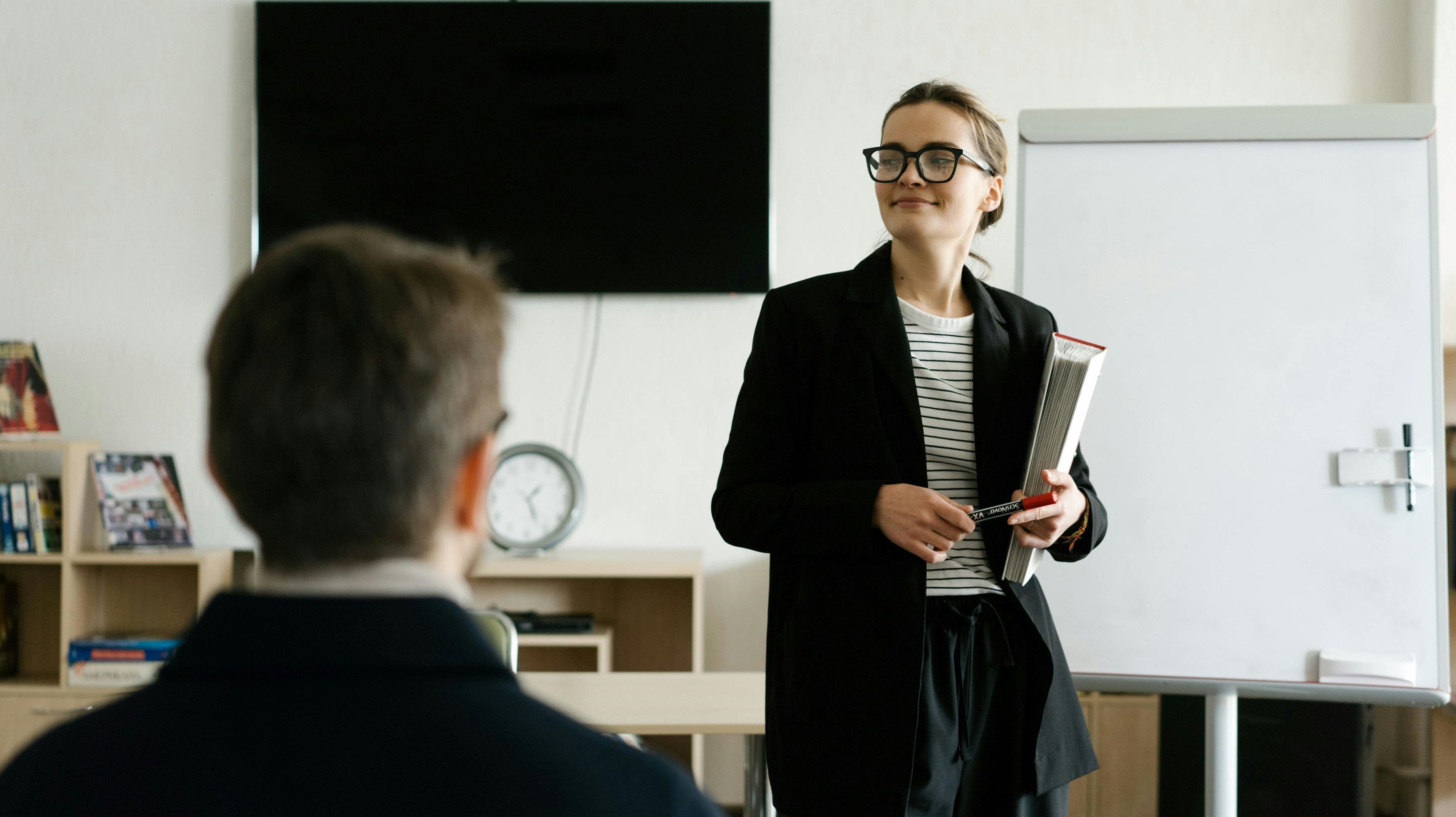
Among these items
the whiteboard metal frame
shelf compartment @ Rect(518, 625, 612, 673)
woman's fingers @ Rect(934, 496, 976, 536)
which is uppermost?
the whiteboard metal frame

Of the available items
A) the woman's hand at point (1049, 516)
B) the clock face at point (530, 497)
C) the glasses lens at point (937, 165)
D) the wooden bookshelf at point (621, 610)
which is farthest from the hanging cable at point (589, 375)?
the woman's hand at point (1049, 516)

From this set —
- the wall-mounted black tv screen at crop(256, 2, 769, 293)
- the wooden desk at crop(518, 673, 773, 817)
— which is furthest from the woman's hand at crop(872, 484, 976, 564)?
the wall-mounted black tv screen at crop(256, 2, 769, 293)

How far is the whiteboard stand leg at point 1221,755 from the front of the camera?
5.71 feet

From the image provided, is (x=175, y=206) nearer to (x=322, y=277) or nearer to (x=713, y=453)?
(x=713, y=453)

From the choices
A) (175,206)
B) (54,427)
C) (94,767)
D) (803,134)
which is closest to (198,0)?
(175,206)

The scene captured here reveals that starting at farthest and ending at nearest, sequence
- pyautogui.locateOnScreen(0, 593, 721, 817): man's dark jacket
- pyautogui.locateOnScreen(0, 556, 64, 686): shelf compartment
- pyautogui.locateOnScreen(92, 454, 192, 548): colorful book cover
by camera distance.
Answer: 1. pyautogui.locateOnScreen(0, 556, 64, 686): shelf compartment
2. pyautogui.locateOnScreen(92, 454, 192, 548): colorful book cover
3. pyautogui.locateOnScreen(0, 593, 721, 817): man's dark jacket

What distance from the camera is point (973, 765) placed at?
1.15 meters

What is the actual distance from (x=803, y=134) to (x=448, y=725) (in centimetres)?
291

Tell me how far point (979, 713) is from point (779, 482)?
0.34 metres

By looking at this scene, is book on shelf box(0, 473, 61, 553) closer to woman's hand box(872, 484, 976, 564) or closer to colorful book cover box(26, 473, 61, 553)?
colorful book cover box(26, 473, 61, 553)

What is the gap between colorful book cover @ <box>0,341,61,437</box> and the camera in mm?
2957

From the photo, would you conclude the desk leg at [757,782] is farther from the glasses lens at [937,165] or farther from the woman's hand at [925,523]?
the glasses lens at [937,165]

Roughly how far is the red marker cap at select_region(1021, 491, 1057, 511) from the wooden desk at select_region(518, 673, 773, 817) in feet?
2.67

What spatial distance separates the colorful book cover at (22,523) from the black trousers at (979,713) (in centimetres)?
277
